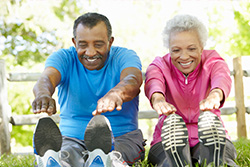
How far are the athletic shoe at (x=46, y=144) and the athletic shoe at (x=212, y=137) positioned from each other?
955 millimetres

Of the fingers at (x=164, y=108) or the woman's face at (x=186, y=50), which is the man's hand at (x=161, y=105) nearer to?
the fingers at (x=164, y=108)

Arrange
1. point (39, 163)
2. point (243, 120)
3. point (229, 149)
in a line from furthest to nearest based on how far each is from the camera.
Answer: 1. point (243, 120)
2. point (229, 149)
3. point (39, 163)

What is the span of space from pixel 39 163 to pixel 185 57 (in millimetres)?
1447

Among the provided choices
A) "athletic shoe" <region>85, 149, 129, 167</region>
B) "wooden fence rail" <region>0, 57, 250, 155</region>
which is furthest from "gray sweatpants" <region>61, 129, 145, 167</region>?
"wooden fence rail" <region>0, 57, 250, 155</region>

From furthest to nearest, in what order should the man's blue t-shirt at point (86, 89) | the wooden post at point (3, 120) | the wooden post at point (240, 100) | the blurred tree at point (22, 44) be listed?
the blurred tree at point (22, 44), the wooden post at point (240, 100), the wooden post at point (3, 120), the man's blue t-shirt at point (86, 89)

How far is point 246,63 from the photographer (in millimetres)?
5035

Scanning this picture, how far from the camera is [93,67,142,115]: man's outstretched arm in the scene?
2.04 m

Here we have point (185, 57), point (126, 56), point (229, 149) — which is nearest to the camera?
point (229, 149)

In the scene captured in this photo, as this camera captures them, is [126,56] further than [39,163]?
Yes

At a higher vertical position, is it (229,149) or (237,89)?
(237,89)

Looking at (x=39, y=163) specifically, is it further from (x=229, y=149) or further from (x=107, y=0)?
(x=107, y=0)

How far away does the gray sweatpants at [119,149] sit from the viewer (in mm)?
2297

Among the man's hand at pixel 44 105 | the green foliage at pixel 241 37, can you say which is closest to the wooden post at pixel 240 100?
the man's hand at pixel 44 105

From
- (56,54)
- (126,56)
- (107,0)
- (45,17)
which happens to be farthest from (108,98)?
(107,0)
